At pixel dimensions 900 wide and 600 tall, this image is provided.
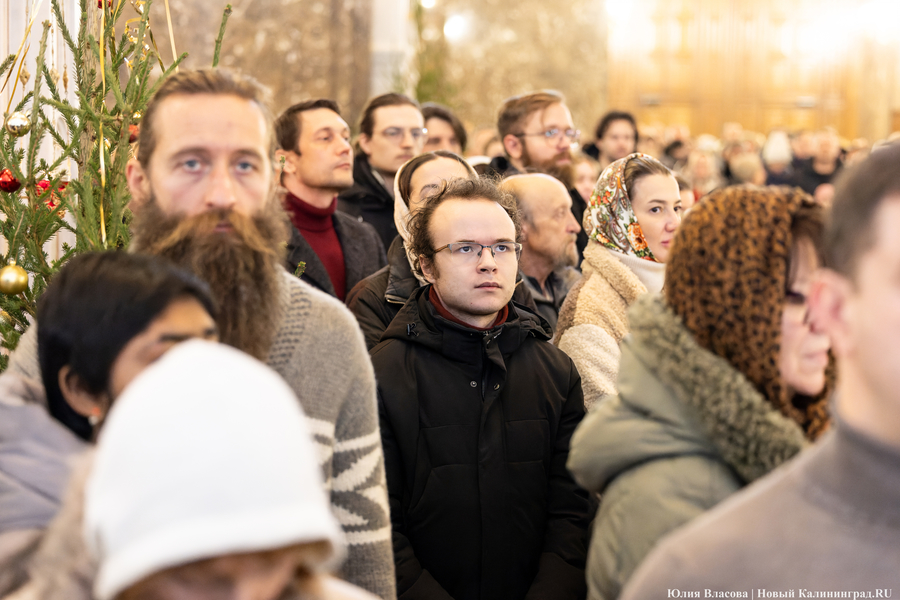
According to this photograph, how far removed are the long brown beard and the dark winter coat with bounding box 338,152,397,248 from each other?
3061mm

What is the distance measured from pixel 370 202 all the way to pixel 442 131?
1.11 meters

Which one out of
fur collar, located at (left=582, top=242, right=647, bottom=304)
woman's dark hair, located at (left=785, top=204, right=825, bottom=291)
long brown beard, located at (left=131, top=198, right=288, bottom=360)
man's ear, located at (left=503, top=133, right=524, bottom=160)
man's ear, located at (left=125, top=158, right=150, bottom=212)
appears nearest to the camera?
woman's dark hair, located at (left=785, top=204, right=825, bottom=291)

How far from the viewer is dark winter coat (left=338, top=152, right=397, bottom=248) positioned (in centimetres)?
476

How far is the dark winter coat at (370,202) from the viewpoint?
4.76 m

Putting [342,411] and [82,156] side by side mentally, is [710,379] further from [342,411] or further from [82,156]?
[82,156]

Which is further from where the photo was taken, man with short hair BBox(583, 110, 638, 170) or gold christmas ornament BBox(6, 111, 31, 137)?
man with short hair BBox(583, 110, 638, 170)

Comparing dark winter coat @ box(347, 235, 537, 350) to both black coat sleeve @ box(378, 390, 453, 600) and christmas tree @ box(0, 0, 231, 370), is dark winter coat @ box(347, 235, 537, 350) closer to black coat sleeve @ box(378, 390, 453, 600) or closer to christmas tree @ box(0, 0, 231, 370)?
black coat sleeve @ box(378, 390, 453, 600)

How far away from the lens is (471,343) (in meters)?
2.56

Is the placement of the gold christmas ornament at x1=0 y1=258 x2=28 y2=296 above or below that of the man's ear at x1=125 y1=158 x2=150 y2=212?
below

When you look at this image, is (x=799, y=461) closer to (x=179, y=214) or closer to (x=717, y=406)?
(x=717, y=406)

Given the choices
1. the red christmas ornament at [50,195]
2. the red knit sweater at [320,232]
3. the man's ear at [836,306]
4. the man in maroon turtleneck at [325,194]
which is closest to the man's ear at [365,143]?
the man in maroon turtleneck at [325,194]

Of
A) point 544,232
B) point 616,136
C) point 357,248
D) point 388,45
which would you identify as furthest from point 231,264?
point 388,45

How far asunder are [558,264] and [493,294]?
1.24 meters


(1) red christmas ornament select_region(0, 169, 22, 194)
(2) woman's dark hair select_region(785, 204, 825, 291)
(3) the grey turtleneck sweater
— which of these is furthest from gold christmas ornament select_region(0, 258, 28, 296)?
(2) woman's dark hair select_region(785, 204, 825, 291)
